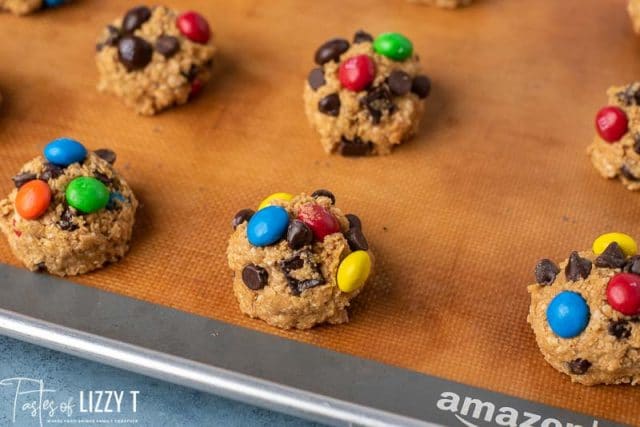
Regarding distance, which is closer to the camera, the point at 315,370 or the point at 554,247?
the point at 315,370

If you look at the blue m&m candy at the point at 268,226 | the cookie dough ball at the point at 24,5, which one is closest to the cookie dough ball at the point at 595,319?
the blue m&m candy at the point at 268,226

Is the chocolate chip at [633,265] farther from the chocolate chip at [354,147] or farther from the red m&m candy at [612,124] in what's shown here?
the chocolate chip at [354,147]

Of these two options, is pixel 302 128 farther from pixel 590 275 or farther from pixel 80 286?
pixel 590 275

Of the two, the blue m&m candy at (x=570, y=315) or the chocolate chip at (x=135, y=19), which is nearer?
the blue m&m candy at (x=570, y=315)

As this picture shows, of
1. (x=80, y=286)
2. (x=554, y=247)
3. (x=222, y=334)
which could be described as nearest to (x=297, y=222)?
(x=222, y=334)

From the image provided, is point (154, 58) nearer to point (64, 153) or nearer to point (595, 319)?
point (64, 153)

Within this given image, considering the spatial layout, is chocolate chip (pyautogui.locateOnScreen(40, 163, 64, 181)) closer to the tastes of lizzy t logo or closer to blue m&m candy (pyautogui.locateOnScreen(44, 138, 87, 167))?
blue m&m candy (pyautogui.locateOnScreen(44, 138, 87, 167))

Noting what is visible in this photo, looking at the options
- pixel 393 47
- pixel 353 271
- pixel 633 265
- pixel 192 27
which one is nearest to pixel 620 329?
pixel 633 265

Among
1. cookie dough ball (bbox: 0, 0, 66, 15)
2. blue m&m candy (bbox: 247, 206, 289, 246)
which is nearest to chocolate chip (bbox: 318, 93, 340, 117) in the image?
blue m&m candy (bbox: 247, 206, 289, 246)
